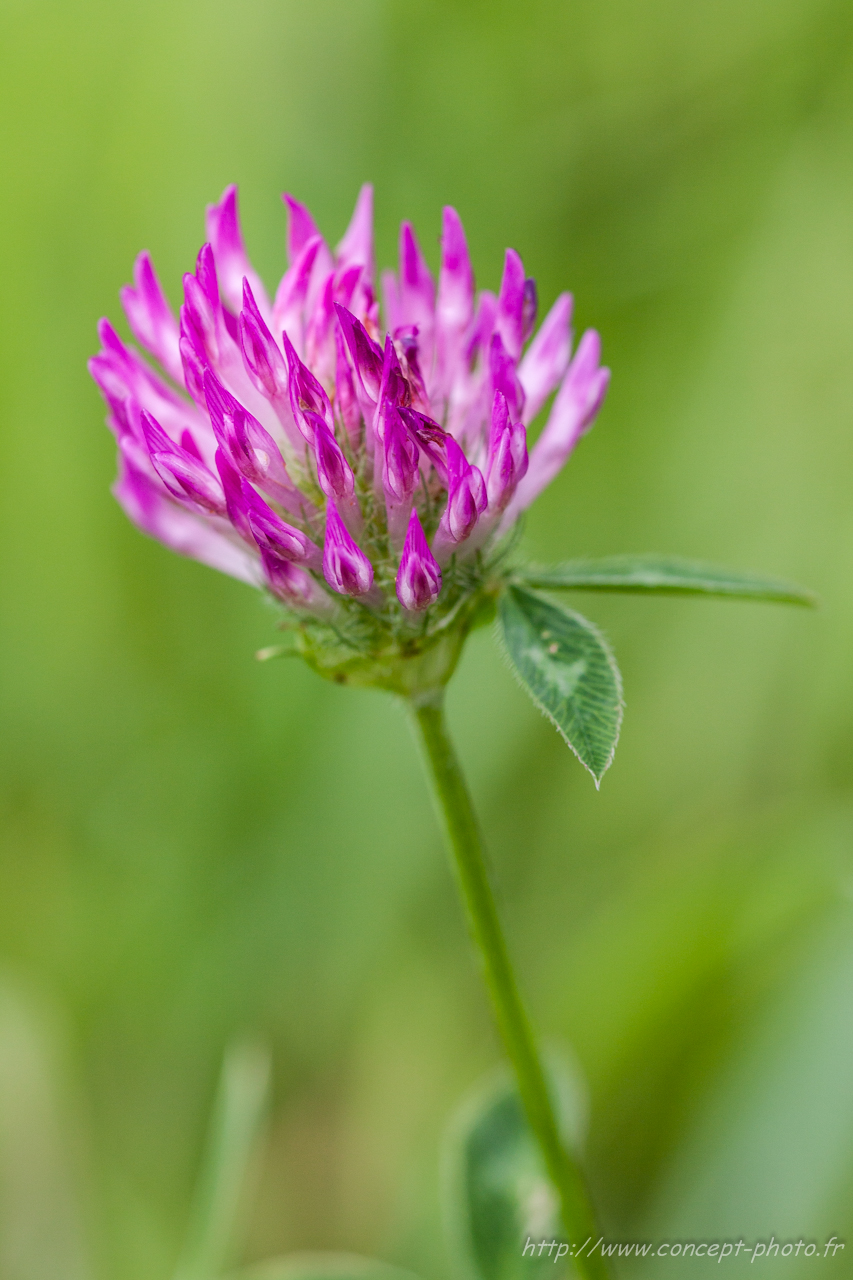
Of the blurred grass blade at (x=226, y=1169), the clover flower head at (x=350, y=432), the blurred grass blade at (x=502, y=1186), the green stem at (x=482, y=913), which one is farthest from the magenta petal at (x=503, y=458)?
the blurred grass blade at (x=226, y=1169)

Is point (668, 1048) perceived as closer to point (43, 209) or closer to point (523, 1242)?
point (523, 1242)

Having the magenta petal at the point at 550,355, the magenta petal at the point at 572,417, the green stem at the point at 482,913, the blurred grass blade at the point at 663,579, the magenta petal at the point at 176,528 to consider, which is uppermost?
the magenta petal at the point at 550,355

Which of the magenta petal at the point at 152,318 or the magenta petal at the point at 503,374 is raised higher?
the magenta petal at the point at 152,318

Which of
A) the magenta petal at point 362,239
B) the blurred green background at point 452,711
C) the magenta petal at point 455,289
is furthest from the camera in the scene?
the blurred green background at point 452,711

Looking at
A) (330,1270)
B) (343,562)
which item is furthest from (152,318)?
(330,1270)

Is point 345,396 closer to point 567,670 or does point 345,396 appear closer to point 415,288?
point 415,288

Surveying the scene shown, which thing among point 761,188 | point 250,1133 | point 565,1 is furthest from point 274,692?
point 565,1

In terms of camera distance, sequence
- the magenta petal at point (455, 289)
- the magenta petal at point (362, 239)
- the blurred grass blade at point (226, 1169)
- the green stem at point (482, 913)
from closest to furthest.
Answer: the green stem at point (482, 913), the magenta petal at point (455, 289), the magenta petal at point (362, 239), the blurred grass blade at point (226, 1169)

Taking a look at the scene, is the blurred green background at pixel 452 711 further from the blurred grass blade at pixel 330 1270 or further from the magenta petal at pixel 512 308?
the magenta petal at pixel 512 308
